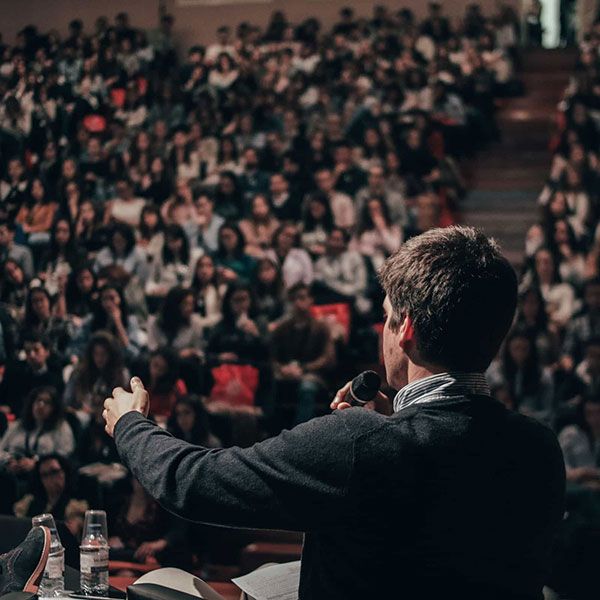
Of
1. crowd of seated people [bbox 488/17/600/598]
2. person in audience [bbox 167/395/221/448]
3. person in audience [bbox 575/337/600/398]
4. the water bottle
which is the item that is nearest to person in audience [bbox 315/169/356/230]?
crowd of seated people [bbox 488/17/600/598]

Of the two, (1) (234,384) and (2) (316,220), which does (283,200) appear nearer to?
(2) (316,220)

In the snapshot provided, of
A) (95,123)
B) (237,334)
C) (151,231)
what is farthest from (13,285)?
(95,123)

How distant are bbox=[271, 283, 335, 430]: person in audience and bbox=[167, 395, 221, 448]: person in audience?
0.52 meters

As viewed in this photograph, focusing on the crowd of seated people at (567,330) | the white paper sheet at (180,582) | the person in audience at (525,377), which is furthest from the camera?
the person in audience at (525,377)

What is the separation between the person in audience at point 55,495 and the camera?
190 inches

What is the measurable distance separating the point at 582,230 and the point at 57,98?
502cm

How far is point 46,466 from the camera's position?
4.89 m

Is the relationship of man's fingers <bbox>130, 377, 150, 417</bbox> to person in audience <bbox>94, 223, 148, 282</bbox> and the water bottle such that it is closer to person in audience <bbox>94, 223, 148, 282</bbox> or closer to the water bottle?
the water bottle

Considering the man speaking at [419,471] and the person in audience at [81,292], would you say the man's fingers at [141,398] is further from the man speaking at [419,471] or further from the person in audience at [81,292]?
the person in audience at [81,292]

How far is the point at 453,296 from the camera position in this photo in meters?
1.28

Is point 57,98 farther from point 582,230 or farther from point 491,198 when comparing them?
point 582,230

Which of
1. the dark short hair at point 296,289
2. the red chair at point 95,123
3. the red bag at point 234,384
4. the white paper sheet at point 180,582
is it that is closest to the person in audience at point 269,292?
the dark short hair at point 296,289

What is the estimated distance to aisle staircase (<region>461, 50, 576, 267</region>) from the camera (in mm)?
7750

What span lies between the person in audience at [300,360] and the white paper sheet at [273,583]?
367cm
